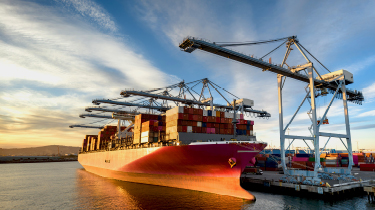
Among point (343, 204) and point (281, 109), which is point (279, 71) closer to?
point (281, 109)

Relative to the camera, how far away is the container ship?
2078 cm

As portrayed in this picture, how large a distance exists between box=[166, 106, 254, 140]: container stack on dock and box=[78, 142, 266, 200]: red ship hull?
9.74ft

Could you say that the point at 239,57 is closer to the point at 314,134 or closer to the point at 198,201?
the point at 314,134

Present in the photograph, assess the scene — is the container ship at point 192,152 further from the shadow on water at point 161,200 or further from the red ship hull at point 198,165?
the shadow on water at point 161,200

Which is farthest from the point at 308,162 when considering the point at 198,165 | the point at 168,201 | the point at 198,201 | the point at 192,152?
the point at 168,201

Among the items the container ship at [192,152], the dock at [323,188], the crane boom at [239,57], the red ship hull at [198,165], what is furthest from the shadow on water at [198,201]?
the crane boom at [239,57]

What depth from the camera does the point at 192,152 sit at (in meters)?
21.6

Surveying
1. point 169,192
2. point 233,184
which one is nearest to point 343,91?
point 233,184

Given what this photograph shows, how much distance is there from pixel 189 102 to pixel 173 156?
1128 inches

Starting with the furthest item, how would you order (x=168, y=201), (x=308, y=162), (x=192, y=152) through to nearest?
(x=308, y=162) < (x=192, y=152) < (x=168, y=201)

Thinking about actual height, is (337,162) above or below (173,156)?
below

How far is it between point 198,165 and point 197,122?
579 cm

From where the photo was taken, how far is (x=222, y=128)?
27.7 meters

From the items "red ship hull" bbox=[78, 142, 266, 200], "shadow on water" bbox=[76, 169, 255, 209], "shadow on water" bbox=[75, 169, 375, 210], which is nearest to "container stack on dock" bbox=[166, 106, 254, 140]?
"red ship hull" bbox=[78, 142, 266, 200]
